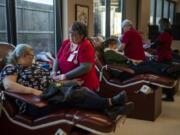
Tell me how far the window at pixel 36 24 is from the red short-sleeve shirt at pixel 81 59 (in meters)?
0.91

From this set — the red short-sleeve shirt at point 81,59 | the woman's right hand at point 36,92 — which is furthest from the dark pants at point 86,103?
the red short-sleeve shirt at point 81,59

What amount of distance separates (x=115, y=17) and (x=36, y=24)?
9.67 ft

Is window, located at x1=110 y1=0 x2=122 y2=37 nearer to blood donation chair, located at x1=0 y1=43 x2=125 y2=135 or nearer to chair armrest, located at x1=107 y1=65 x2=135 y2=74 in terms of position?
chair armrest, located at x1=107 y1=65 x2=135 y2=74

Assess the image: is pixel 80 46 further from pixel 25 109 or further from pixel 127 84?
pixel 127 84

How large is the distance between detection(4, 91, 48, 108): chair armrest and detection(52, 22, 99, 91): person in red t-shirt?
63cm

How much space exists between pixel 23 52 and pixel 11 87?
1.10 feet

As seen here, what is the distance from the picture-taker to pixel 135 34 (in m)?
4.82

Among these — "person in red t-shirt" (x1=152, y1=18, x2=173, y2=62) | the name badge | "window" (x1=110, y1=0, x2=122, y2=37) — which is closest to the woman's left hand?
the name badge

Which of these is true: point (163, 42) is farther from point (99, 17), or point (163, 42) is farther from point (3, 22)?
point (3, 22)

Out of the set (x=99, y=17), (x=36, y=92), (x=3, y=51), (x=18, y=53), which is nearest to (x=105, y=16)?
(x=99, y=17)

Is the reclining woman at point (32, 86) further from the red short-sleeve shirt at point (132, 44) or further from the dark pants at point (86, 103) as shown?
the red short-sleeve shirt at point (132, 44)

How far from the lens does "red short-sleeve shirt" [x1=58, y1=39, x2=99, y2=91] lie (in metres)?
3.10

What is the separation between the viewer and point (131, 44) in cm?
489

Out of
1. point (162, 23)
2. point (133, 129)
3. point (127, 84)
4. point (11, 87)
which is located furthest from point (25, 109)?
point (162, 23)
